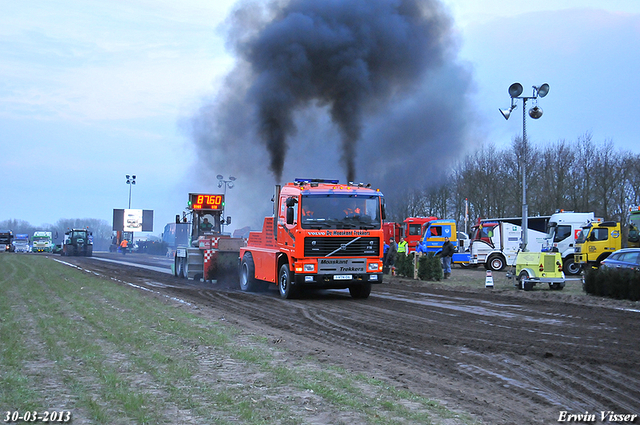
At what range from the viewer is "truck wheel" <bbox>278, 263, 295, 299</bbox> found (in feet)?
53.3

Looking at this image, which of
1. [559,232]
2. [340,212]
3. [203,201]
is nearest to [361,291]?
[340,212]

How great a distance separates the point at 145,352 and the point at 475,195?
162 ft

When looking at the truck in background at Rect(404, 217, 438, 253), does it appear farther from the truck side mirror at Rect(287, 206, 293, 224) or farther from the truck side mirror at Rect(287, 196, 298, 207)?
the truck side mirror at Rect(287, 196, 298, 207)

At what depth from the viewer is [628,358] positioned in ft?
27.5

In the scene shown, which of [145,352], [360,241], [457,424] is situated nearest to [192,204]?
[360,241]

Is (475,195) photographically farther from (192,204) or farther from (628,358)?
(628,358)

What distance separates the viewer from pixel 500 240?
124 ft

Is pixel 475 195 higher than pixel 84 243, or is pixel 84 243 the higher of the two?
pixel 475 195

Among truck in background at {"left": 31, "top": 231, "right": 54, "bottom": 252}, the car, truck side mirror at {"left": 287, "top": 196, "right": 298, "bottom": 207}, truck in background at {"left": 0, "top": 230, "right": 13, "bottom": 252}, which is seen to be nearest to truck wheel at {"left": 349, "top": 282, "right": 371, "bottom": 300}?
truck side mirror at {"left": 287, "top": 196, "right": 298, "bottom": 207}

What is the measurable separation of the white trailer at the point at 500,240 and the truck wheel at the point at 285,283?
20.9 m

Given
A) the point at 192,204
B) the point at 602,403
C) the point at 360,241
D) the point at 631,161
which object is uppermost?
the point at 631,161

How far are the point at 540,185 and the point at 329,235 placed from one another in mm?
39415

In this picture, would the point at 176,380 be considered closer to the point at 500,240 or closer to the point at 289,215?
the point at 289,215

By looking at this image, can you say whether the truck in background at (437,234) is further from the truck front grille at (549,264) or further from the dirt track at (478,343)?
the dirt track at (478,343)
